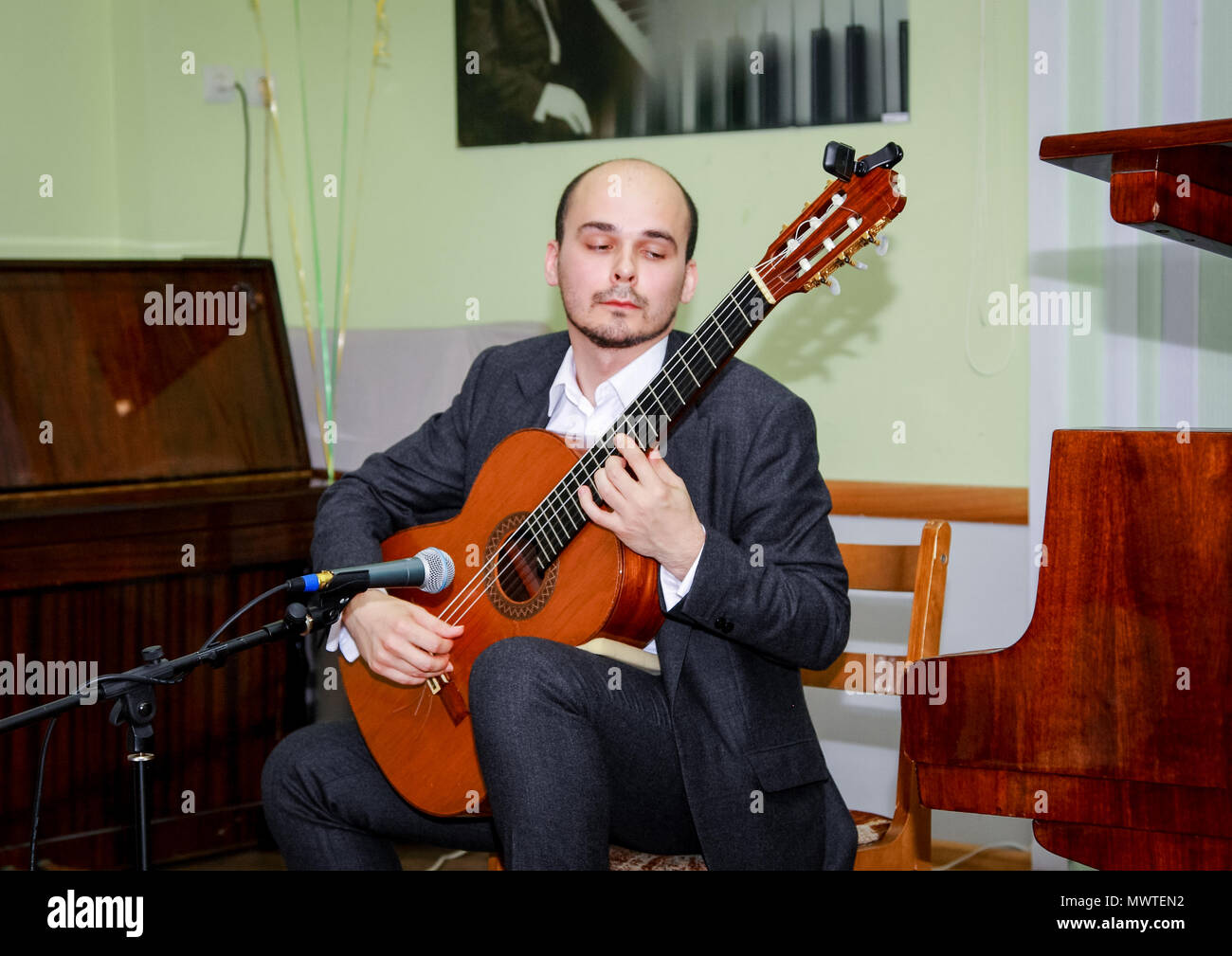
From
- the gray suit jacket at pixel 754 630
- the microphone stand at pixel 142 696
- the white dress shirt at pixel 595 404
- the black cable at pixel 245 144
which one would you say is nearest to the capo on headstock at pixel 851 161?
the gray suit jacket at pixel 754 630

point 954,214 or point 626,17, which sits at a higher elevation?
point 626,17

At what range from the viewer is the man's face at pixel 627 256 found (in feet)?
5.92

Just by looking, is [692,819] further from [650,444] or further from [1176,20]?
[1176,20]

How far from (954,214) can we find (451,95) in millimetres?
1358

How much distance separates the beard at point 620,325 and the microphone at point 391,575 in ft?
1.73

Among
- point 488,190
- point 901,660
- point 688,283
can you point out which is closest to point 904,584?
point 901,660

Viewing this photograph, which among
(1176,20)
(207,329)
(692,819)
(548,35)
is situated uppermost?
(548,35)

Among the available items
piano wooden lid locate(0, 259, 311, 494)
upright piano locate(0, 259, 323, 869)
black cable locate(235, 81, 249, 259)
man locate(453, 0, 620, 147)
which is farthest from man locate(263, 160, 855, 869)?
black cable locate(235, 81, 249, 259)

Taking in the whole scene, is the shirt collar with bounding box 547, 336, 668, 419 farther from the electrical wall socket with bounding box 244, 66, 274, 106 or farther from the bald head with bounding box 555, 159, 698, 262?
the electrical wall socket with bounding box 244, 66, 274, 106

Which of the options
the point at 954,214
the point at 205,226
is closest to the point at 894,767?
the point at 954,214

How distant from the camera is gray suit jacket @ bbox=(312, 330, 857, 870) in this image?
61.5 inches

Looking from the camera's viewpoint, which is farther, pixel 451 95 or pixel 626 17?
pixel 451 95
